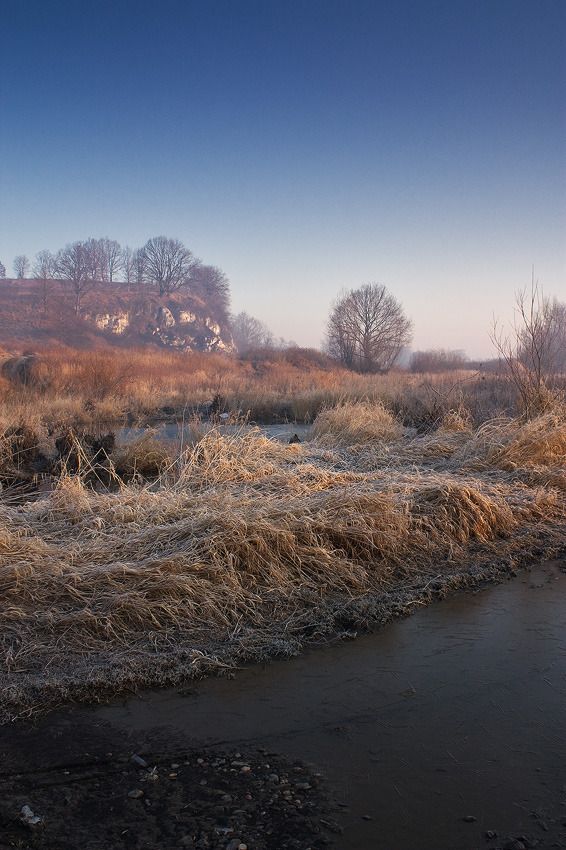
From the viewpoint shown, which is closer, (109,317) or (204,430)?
(204,430)

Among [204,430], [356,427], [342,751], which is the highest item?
[356,427]

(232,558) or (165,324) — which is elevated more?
(165,324)

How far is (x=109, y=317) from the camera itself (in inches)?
2307

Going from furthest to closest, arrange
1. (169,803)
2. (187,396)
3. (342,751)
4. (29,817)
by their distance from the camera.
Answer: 1. (187,396)
2. (342,751)
3. (169,803)
4. (29,817)

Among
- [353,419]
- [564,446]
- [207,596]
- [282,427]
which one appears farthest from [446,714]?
[282,427]

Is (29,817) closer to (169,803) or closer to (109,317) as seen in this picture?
(169,803)

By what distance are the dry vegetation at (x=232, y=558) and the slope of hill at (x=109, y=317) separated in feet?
Answer: 138

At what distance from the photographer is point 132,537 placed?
538 centimetres

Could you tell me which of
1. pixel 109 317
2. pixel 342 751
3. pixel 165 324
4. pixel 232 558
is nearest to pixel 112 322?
pixel 109 317

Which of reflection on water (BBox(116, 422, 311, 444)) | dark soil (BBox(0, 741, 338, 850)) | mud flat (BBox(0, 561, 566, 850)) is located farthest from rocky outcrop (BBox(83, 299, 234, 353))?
dark soil (BBox(0, 741, 338, 850))

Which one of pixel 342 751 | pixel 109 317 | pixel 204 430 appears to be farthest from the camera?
pixel 109 317

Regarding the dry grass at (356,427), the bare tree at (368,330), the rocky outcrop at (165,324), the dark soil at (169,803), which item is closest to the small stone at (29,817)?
the dark soil at (169,803)

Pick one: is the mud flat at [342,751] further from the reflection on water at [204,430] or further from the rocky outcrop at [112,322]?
the rocky outcrop at [112,322]

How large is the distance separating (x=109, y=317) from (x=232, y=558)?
56746 millimetres
